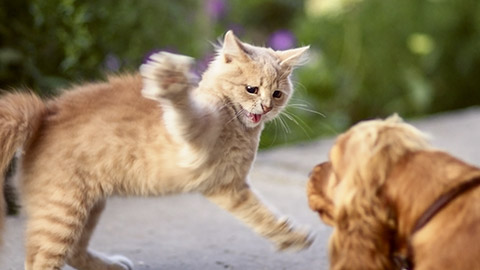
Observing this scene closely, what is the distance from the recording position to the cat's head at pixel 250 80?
385 centimetres

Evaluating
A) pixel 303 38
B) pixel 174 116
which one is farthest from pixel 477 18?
pixel 174 116

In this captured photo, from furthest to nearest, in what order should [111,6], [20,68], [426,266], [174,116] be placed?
1. [111,6]
2. [20,68]
3. [174,116]
4. [426,266]

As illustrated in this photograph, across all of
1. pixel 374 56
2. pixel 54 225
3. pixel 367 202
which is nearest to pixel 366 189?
pixel 367 202

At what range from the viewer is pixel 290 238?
151 inches

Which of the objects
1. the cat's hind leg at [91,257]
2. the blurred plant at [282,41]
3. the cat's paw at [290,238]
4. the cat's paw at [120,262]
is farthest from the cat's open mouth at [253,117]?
the blurred plant at [282,41]

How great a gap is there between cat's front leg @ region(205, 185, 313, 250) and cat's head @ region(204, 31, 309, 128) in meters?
0.30

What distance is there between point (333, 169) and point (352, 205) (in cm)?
23

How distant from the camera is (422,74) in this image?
28.2 feet

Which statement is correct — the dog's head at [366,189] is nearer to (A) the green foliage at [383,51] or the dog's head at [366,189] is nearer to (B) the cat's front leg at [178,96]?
(B) the cat's front leg at [178,96]

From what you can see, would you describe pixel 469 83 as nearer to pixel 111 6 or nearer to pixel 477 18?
pixel 477 18

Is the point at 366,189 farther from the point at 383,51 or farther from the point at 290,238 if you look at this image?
the point at 383,51

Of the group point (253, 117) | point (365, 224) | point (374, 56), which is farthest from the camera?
point (374, 56)

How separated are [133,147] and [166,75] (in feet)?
1.65

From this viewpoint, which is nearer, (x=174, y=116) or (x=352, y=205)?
(x=352, y=205)
